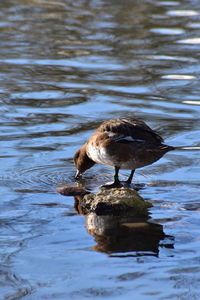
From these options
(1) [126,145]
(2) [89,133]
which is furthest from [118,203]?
(2) [89,133]

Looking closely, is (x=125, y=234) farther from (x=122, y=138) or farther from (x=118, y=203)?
(x=122, y=138)

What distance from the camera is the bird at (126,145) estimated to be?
7.89 meters

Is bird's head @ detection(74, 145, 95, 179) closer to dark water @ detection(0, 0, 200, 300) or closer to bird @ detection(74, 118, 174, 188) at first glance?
dark water @ detection(0, 0, 200, 300)

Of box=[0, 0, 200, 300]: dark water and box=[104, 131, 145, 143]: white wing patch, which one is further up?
box=[104, 131, 145, 143]: white wing patch

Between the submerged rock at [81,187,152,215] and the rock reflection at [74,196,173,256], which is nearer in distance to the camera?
the rock reflection at [74,196,173,256]

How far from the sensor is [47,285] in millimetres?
5312

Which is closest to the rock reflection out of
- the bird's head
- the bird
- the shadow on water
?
the shadow on water

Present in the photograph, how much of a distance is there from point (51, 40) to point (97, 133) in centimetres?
859

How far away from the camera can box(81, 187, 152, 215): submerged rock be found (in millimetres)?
7082

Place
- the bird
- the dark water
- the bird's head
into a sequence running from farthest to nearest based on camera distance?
1. the bird's head
2. the bird
3. the dark water

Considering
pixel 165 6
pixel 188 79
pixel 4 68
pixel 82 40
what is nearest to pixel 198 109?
pixel 188 79

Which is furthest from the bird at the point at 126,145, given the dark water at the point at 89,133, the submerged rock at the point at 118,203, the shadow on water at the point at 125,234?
the shadow on water at the point at 125,234

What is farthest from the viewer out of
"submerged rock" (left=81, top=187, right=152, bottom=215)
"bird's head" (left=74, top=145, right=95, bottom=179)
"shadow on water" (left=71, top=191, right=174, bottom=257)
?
"bird's head" (left=74, top=145, right=95, bottom=179)

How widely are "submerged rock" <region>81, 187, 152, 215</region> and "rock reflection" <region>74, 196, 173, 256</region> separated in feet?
0.21
